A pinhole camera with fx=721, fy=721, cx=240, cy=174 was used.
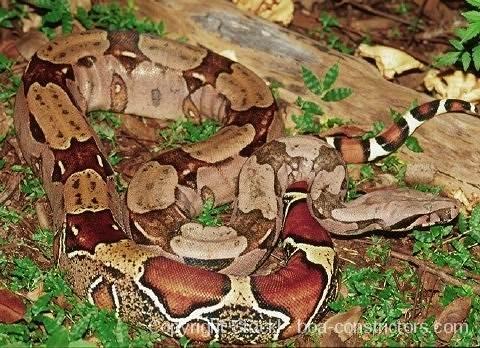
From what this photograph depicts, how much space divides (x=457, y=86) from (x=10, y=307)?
559 centimetres

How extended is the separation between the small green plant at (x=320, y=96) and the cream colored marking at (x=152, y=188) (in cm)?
188

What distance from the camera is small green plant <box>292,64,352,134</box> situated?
8539mm

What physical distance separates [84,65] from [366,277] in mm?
4101

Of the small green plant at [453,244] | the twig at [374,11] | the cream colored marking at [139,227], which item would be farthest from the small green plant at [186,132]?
the twig at [374,11]

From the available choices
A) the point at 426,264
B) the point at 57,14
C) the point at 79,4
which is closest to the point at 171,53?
the point at 57,14

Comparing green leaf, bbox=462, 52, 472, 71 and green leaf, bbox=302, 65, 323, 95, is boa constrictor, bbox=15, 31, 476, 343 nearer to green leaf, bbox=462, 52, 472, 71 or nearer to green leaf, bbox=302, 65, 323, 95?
green leaf, bbox=462, 52, 472, 71

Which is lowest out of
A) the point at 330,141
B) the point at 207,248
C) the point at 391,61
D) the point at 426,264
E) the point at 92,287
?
the point at 92,287

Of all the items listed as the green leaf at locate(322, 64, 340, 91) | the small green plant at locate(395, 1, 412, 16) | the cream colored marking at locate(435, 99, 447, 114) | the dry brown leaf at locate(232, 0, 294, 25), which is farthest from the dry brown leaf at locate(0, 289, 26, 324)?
the small green plant at locate(395, 1, 412, 16)

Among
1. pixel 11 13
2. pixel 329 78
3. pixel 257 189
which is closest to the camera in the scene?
pixel 257 189

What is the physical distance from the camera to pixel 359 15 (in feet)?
35.8

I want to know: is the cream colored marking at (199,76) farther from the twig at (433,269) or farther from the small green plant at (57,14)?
the twig at (433,269)

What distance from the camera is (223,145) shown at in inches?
304

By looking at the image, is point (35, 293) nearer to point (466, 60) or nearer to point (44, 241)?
point (44, 241)

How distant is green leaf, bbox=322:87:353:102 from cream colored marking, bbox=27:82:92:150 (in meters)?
2.87
